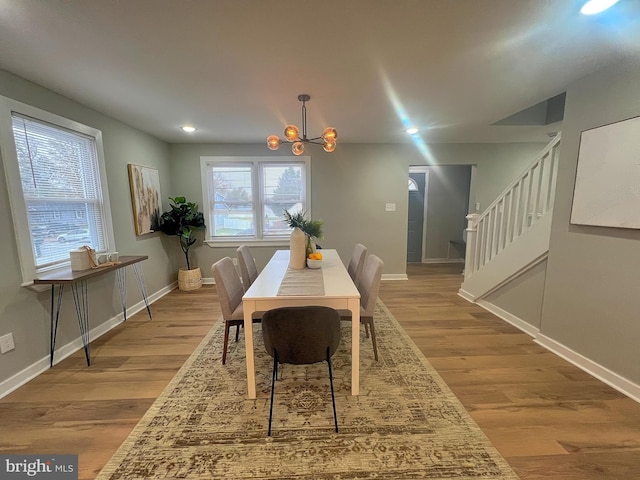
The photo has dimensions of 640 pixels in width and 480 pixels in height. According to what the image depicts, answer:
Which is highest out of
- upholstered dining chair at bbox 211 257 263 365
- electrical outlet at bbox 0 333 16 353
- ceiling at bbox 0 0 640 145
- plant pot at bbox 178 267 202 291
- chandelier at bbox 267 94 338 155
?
ceiling at bbox 0 0 640 145

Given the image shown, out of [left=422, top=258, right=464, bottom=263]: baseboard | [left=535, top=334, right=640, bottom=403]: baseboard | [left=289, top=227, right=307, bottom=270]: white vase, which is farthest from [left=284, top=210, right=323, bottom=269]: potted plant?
[left=422, top=258, right=464, bottom=263]: baseboard

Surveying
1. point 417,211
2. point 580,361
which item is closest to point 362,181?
point 417,211

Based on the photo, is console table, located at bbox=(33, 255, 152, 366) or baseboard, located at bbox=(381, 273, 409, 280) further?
baseboard, located at bbox=(381, 273, 409, 280)

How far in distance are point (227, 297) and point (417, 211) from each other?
4.92 m

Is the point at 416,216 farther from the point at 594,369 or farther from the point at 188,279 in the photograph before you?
the point at 188,279

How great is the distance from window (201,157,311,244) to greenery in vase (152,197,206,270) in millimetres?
335

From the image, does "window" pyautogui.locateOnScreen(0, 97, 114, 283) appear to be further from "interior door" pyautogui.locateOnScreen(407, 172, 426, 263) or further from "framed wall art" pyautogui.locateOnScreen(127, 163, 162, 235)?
"interior door" pyautogui.locateOnScreen(407, 172, 426, 263)

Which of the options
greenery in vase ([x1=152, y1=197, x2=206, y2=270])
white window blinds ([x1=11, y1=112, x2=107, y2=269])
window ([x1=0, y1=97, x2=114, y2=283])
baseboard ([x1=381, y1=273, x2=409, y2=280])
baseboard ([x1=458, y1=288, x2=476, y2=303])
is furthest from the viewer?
baseboard ([x1=381, y1=273, x2=409, y2=280])

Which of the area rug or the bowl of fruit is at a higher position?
the bowl of fruit

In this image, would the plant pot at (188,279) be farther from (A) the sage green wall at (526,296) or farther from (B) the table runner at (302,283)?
(A) the sage green wall at (526,296)

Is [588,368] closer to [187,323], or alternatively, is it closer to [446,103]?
[446,103]

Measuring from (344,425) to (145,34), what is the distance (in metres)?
2.53

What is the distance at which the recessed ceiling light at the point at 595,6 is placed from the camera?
4.21 feet

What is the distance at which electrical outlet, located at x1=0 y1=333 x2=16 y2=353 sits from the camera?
186 cm
